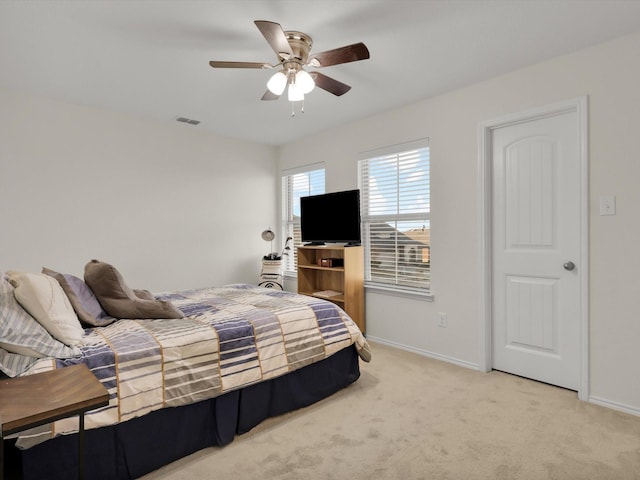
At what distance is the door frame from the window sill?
1.75ft

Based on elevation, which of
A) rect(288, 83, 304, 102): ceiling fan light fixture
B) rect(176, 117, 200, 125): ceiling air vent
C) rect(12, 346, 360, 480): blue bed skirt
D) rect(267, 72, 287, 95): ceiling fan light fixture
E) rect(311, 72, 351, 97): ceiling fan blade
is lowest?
rect(12, 346, 360, 480): blue bed skirt

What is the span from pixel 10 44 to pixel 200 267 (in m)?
2.68

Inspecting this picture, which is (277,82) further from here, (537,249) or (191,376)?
(537,249)

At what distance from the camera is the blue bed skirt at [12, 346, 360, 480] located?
1.60 metres

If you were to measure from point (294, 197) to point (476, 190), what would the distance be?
103 inches

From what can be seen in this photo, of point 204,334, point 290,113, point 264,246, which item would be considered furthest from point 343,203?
point 204,334

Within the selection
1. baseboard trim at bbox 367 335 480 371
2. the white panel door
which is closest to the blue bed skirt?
baseboard trim at bbox 367 335 480 371

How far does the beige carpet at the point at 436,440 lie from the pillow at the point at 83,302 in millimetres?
905

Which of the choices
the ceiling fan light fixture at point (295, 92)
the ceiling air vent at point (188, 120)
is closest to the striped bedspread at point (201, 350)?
the ceiling fan light fixture at point (295, 92)

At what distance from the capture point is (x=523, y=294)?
2998mm

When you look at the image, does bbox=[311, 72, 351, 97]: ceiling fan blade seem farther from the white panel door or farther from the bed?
the bed

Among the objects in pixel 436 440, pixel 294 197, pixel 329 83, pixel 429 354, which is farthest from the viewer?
pixel 294 197

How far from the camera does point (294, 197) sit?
5.17 m

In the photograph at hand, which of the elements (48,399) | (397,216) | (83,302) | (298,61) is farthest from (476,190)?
(48,399)
